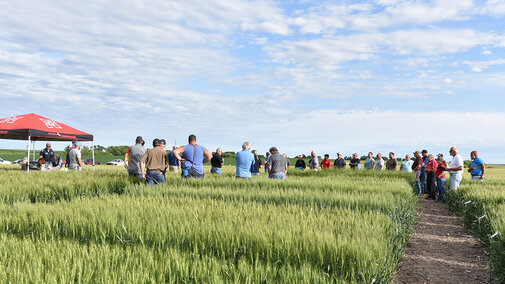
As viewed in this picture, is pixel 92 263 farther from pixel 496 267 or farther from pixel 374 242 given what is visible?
pixel 496 267

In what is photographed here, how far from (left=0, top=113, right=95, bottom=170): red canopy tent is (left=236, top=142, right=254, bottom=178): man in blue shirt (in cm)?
1073

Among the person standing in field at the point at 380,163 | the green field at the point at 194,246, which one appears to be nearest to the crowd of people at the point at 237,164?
the person standing in field at the point at 380,163

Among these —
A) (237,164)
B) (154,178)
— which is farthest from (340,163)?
(154,178)

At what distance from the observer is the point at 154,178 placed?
9930 millimetres

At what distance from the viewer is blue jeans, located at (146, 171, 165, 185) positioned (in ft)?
32.4

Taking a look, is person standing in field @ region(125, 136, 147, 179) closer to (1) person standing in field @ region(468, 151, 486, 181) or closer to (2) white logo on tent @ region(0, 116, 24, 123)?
(2) white logo on tent @ region(0, 116, 24, 123)

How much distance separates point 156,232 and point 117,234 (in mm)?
622

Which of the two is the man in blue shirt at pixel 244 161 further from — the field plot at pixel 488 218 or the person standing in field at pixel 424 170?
the person standing in field at pixel 424 170

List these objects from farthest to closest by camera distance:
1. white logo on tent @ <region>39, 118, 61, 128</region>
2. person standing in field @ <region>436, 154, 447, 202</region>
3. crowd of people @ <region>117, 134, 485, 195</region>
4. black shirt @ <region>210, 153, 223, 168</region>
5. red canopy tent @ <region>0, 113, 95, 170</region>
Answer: white logo on tent @ <region>39, 118, 61, 128</region>, red canopy tent @ <region>0, 113, 95, 170</region>, person standing in field @ <region>436, 154, 447, 202</region>, black shirt @ <region>210, 153, 223, 168</region>, crowd of people @ <region>117, 134, 485, 195</region>

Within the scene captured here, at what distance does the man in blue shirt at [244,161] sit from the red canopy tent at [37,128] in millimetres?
10735

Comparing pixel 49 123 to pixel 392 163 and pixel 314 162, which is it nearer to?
pixel 314 162

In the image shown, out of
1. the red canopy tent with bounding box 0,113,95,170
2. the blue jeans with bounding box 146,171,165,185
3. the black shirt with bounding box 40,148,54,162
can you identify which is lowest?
the blue jeans with bounding box 146,171,165,185

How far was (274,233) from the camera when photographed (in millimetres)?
4184

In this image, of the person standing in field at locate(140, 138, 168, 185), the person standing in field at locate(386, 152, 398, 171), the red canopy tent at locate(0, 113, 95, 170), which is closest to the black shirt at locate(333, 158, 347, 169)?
the person standing in field at locate(386, 152, 398, 171)
